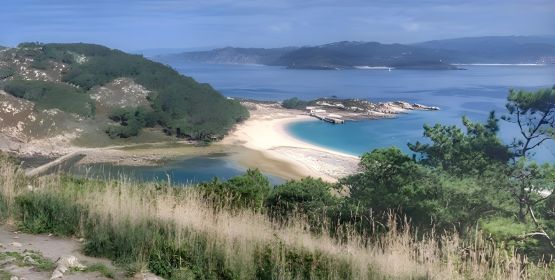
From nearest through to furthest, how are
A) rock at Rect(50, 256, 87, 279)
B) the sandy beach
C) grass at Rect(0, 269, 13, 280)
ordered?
grass at Rect(0, 269, 13, 280)
rock at Rect(50, 256, 87, 279)
the sandy beach

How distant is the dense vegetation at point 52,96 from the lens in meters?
58.6

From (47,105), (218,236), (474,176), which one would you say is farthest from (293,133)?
(218,236)

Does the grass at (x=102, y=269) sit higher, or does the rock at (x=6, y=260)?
the rock at (x=6, y=260)

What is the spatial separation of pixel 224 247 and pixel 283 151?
1576 inches

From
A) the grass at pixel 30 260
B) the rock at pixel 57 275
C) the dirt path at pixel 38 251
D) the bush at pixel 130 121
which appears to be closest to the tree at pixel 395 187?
the dirt path at pixel 38 251

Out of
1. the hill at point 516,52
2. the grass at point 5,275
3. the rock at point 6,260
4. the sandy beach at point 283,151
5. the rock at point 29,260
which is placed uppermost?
the hill at point 516,52

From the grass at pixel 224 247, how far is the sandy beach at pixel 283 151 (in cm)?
2823

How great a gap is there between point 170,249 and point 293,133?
5126 cm

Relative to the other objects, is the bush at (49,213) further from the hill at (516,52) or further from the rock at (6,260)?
the hill at (516,52)

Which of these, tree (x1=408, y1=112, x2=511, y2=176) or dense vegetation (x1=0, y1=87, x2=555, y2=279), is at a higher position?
dense vegetation (x1=0, y1=87, x2=555, y2=279)

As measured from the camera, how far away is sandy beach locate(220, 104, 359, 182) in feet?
121

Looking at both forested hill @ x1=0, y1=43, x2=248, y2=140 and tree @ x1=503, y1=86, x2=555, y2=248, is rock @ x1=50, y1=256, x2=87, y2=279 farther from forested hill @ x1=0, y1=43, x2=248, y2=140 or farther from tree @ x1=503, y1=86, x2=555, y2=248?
forested hill @ x1=0, y1=43, x2=248, y2=140

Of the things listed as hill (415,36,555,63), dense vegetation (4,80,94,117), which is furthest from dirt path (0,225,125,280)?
hill (415,36,555,63)

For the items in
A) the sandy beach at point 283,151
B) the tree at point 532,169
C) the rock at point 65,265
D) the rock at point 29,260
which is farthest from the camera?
the sandy beach at point 283,151
